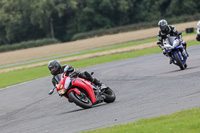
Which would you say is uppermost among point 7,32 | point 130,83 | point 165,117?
point 165,117

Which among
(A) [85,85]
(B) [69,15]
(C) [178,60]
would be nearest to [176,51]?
(C) [178,60]

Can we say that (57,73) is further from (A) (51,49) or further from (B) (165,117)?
(A) (51,49)

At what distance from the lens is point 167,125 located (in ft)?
19.8

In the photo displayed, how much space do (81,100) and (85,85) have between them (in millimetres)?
404

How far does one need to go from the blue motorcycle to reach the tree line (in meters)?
67.1

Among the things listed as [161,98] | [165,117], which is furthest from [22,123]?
[165,117]

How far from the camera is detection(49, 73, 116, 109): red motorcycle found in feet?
30.7

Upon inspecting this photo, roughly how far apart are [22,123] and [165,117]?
3.76 m

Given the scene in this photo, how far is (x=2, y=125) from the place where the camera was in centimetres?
953

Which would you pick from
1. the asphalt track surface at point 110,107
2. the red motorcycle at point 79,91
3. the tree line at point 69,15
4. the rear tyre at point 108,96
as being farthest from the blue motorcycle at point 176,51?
the tree line at point 69,15

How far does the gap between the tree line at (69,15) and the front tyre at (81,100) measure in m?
73.0

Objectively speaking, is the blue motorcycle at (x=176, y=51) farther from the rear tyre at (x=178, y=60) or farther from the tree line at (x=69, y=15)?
the tree line at (x=69, y=15)

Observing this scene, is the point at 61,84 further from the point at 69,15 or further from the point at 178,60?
the point at 69,15

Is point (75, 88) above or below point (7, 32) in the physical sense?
above
